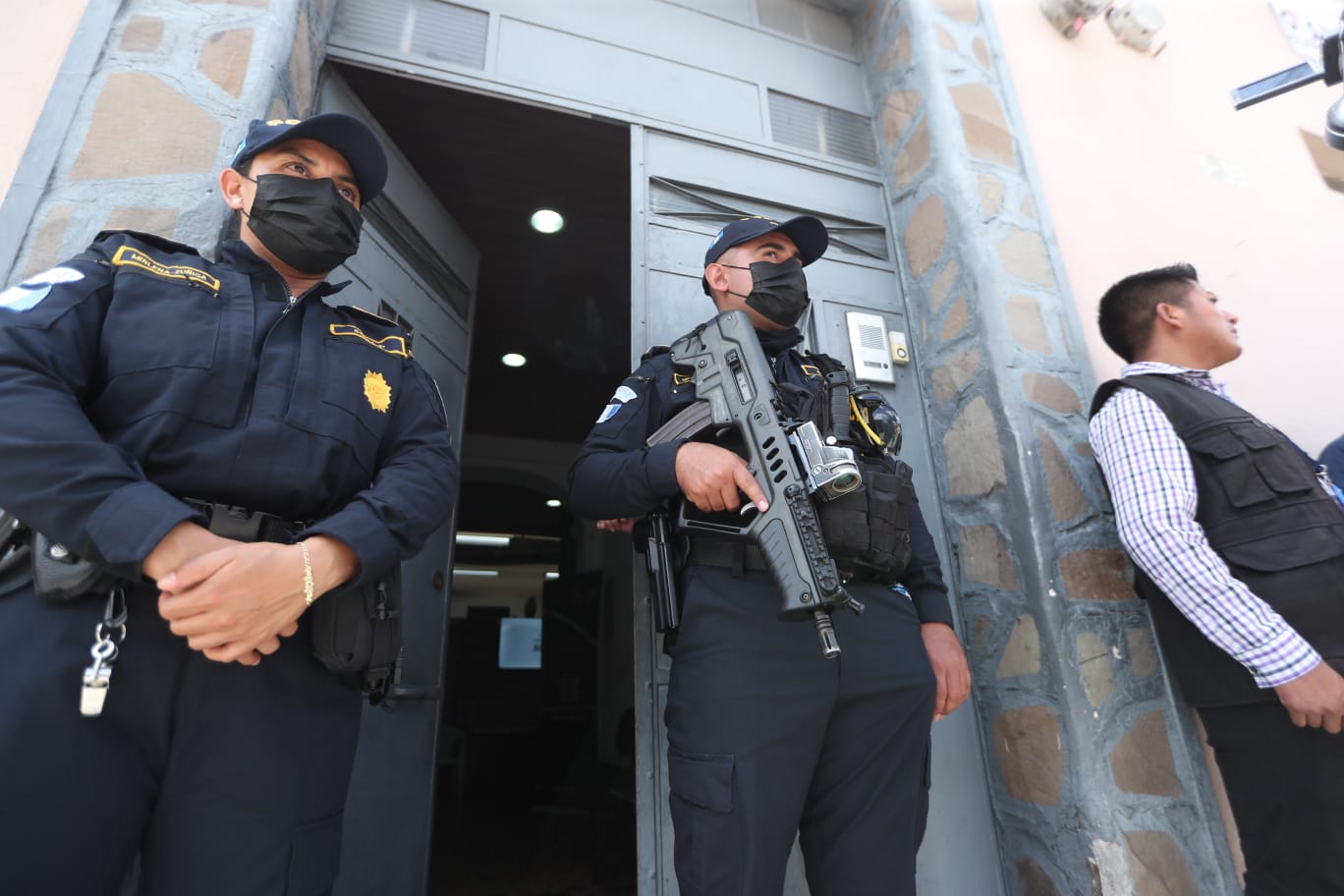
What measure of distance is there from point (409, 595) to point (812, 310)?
1.73m

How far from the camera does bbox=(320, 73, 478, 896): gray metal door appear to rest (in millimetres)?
1981

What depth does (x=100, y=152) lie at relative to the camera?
64.6 inches

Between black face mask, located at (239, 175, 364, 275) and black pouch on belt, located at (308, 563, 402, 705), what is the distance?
73 centimetres

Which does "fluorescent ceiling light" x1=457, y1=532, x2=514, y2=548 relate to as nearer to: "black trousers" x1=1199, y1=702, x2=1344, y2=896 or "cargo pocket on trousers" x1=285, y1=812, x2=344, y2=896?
"cargo pocket on trousers" x1=285, y1=812, x2=344, y2=896

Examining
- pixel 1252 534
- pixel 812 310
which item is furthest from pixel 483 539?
pixel 1252 534

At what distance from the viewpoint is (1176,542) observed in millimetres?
1626

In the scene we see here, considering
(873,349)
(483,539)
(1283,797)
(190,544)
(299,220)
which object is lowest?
(1283,797)

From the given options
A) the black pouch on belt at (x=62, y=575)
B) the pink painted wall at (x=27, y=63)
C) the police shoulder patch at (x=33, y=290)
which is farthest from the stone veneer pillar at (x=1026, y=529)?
the pink painted wall at (x=27, y=63)

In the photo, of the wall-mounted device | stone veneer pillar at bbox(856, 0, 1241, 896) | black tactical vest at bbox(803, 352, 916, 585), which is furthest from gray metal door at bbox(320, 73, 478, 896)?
stone veneer pillar at bbox(856, 0, 1241, 896)

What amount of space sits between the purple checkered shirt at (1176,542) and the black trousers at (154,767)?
1.88 m

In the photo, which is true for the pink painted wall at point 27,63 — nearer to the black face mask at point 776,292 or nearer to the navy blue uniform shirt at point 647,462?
the navy blue uniform shirt at point 647,462

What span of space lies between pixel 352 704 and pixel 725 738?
710mm

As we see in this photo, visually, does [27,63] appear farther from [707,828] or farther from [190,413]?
[707,828]

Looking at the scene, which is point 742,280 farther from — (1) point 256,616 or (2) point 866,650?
(1) point 256,616
